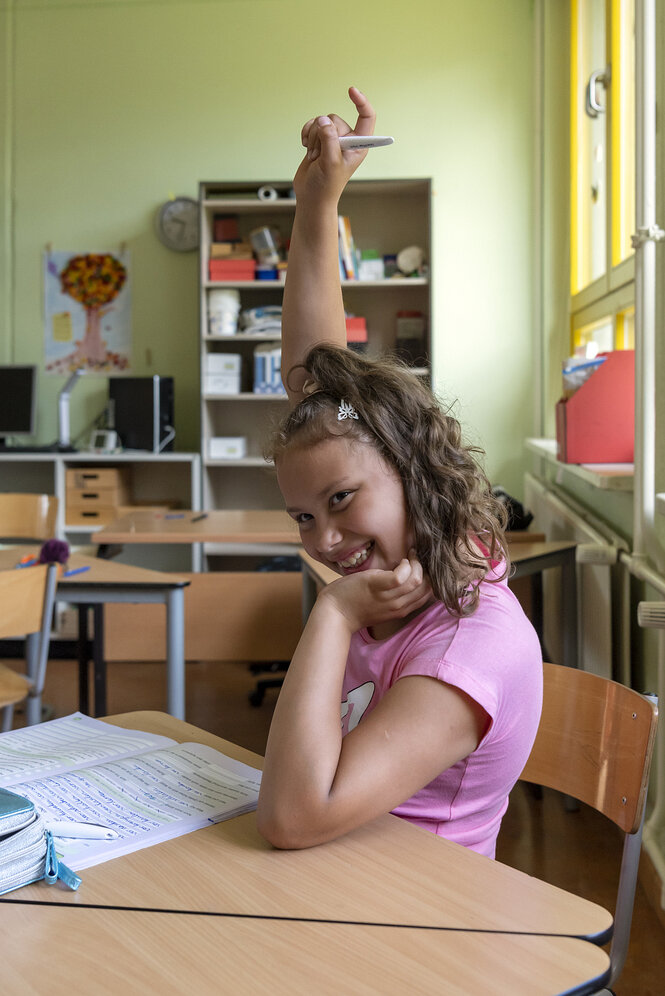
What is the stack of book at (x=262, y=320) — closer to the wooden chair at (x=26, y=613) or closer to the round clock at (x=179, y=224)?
the round clock at (x=179, y=224)

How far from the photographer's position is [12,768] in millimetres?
1019

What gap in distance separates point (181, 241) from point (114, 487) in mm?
1445

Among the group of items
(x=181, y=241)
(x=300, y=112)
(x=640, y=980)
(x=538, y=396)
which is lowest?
(x=640, y=980)

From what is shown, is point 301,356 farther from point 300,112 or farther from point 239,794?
point 300,112

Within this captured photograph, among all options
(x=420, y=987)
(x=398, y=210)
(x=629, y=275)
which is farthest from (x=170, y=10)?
(x=420, y=987)

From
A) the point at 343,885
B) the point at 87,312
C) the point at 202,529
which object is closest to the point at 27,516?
the point at 202,529

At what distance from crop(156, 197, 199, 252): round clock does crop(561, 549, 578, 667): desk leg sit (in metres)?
3.16

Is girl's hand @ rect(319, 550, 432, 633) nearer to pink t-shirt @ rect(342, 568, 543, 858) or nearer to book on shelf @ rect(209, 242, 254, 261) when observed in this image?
pink t-shirt @ rect(342, 568, 543, 858)

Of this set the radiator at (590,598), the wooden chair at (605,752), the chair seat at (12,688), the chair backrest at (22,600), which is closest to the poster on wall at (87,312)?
the radiator at (590,598)

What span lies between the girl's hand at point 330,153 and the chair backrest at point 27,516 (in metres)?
2.77

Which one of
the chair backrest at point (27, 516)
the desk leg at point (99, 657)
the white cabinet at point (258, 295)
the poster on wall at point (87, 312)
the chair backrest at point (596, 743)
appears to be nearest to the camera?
the chair backrest at point (596, 743)

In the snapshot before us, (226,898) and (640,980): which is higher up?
(226,898)

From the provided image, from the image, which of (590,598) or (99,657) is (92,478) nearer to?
(99,657)

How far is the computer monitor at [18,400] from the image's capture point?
16.6 ft
